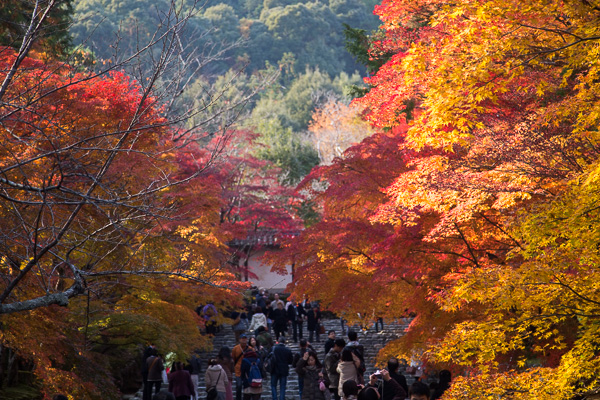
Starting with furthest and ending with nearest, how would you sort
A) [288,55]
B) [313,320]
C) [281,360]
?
1. [288,55]
2. [313,320]
3. [281,360]

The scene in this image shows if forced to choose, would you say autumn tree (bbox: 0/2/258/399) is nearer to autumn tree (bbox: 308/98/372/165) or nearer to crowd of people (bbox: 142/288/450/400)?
crowd of people (bbox: 142/288/450/400)

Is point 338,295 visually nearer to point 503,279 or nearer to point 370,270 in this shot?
point 370,270

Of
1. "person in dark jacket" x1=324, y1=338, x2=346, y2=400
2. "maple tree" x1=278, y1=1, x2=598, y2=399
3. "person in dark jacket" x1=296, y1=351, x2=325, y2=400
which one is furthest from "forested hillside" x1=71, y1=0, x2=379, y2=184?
"maple tree" x1=278, y1=1, x2=598, y2=399

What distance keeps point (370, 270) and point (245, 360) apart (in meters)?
3.38

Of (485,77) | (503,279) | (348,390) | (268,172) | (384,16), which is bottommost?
(348,390)

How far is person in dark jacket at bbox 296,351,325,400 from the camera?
11117 mm

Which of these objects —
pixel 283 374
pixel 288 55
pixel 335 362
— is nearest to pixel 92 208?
pixel 335 362

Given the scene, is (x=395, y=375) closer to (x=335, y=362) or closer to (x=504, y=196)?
(x=335, y=362)

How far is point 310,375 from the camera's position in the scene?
1132 centimetres

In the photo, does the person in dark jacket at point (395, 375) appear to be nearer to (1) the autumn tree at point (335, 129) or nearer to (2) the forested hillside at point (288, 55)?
(1) the autumn tree at point (335, 129)

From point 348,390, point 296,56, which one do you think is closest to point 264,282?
point 348,390

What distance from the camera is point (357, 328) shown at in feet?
85.8

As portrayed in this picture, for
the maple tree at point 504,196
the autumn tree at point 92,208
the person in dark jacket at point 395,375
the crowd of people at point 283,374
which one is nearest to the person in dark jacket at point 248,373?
the crowd of people at point 283,374

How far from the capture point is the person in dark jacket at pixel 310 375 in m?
11.1
